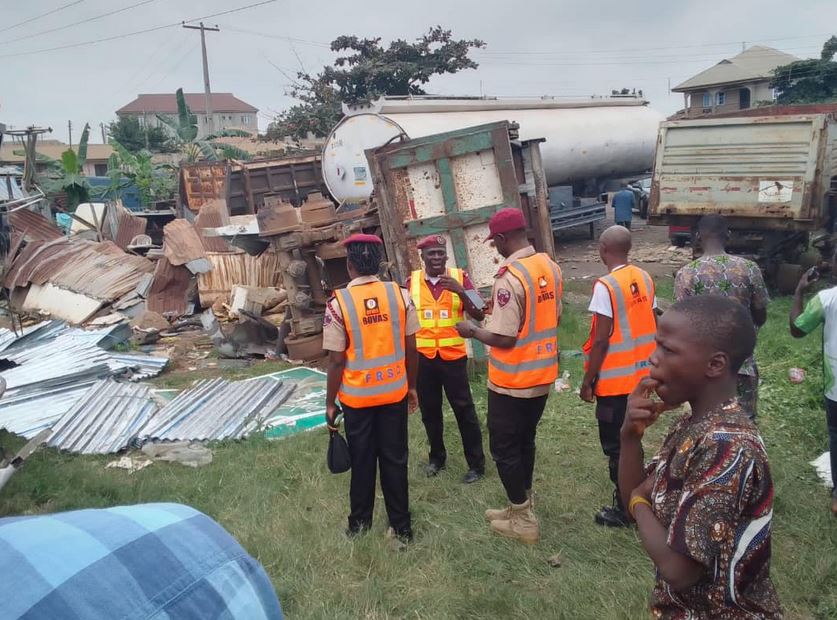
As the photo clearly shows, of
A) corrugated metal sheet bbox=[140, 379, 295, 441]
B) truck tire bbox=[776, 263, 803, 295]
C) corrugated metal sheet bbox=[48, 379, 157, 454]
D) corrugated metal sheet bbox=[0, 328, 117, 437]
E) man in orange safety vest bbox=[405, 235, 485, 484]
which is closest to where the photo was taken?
man in orange safety vest bbox=[405, 235, 485, 484]

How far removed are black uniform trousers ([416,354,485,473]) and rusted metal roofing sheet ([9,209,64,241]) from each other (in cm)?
1200

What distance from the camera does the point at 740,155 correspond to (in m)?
9.59

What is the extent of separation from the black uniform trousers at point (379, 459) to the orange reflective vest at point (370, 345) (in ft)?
0.31

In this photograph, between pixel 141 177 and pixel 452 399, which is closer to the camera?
pixel 452 399

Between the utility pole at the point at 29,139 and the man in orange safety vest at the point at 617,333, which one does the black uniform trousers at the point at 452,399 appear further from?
the utility pole at the point at 29,139

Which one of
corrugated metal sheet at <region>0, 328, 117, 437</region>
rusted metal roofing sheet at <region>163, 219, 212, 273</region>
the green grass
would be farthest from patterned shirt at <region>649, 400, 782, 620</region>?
rusted metal roofing sheet at <region>163, 219, 212, 273</region>

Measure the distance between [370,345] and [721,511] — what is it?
235 centimetres

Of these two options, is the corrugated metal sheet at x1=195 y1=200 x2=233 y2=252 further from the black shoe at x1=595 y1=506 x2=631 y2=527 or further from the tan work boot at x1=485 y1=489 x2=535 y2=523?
the black shoe at x1=595 y1=506 x2=631 y2=527

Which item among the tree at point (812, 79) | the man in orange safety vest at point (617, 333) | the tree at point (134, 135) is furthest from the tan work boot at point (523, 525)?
the tree at point (134, 135)

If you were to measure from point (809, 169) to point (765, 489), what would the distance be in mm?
8851

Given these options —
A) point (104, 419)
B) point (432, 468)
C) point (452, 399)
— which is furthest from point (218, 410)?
point (452, 399)

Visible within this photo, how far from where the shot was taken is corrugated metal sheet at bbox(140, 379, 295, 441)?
5977 mm

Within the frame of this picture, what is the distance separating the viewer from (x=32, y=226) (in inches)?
562

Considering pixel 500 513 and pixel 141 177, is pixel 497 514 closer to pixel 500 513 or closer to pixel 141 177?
pixel 500 513
